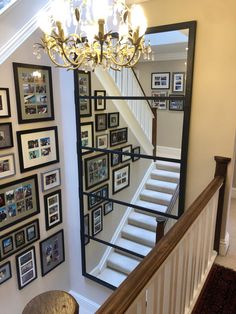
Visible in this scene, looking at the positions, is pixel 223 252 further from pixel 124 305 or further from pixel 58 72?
pixel 58 72

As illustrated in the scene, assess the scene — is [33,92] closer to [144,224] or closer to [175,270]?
[144,224]

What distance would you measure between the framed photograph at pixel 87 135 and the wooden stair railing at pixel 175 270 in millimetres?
1528

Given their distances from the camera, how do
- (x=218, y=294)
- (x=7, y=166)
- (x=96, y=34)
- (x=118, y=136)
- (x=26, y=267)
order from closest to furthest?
(x=96, y=34), (x=218, y=294), (x=7, y=166), (x=26, y=267), (x=118, y=136)

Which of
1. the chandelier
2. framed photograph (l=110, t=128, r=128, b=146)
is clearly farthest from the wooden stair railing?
framed photograph (l=110, t=128, r=128, b=146)

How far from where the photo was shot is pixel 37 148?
2814 millimetres

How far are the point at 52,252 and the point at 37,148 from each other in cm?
138

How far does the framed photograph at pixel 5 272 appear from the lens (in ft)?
8.58

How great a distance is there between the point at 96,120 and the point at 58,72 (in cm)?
70

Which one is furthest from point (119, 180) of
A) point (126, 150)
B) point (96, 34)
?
point (96, 34)

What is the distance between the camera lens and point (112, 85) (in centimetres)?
285

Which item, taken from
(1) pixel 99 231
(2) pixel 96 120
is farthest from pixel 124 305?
(1) pixel 99 231

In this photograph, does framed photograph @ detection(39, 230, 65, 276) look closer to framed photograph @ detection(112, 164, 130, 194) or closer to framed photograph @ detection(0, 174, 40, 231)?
framed photograph @ detection(0, 174, 40, 231)

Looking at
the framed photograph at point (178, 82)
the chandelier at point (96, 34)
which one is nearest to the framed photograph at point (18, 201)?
the chandelier at point (96, 34)

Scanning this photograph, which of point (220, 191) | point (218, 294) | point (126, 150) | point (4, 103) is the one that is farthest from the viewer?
point (126, 150)
